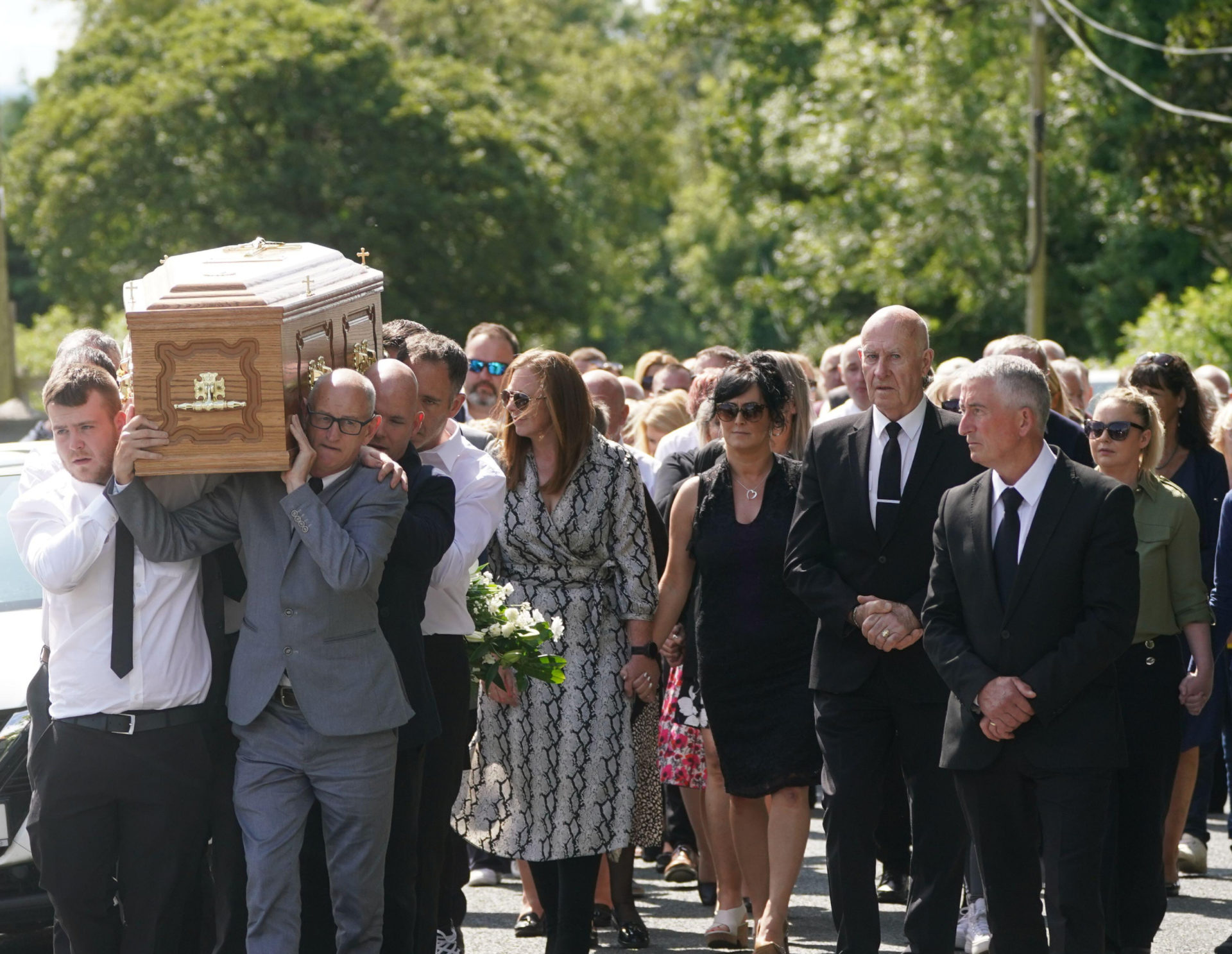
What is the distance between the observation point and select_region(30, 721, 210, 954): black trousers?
203 inches

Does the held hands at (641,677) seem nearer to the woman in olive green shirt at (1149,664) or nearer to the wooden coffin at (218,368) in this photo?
the woman in olive green shirt at (1149,664)

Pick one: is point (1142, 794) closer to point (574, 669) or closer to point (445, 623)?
point (574, 669)

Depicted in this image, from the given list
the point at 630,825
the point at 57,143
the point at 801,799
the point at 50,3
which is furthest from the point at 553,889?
the point at 50,3

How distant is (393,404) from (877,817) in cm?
240

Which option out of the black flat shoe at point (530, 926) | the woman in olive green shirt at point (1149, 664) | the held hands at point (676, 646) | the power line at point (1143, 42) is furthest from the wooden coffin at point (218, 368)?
the power line at point (1143, 42)

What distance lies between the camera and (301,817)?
17.1ft

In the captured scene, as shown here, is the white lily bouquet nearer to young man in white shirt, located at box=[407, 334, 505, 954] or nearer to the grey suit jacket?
young man in white shirt, located at box=[407, 334, 505, 954]

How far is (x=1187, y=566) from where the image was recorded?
7.06 meters

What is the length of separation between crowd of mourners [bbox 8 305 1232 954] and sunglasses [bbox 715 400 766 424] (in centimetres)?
3

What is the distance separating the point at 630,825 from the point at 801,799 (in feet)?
2.35

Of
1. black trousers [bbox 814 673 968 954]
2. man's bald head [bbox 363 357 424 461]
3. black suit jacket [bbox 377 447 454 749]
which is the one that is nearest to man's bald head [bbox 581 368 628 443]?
black trousers [bbox 814 673 968 954]

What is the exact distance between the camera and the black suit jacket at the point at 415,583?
545cm

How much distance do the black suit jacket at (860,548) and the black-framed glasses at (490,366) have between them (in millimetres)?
3764

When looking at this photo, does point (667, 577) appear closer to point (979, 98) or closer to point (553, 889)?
point (553, 889)
